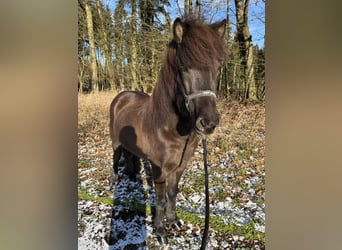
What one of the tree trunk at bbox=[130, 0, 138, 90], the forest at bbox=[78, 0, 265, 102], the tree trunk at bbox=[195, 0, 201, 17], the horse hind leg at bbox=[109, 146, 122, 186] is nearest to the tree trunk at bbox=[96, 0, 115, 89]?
the forest at bbox=[78, 0, 265, 102]

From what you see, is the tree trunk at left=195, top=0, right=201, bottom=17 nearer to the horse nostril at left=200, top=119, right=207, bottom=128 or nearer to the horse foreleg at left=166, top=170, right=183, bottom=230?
the horse nostril at left=200, top=119, right=207, bottom=128

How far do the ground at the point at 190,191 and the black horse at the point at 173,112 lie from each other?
1.9 inches

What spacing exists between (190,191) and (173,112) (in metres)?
0.40

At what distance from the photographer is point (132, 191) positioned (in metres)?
1.64

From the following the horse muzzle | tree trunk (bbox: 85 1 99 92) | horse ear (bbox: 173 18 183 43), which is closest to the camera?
the horse muzzle

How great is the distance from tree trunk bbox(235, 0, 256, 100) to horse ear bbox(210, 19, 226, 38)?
0.08 metres

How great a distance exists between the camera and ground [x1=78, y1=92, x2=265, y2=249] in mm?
1605

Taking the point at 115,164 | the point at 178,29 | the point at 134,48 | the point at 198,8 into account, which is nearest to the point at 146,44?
the point at 134,48

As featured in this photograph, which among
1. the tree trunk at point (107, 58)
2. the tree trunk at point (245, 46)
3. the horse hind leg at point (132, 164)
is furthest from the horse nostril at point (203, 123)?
the tree trunk at point (107, 58)

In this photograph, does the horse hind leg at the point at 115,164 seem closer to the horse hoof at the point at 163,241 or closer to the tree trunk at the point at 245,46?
the horse hoof at the point at 163,241
